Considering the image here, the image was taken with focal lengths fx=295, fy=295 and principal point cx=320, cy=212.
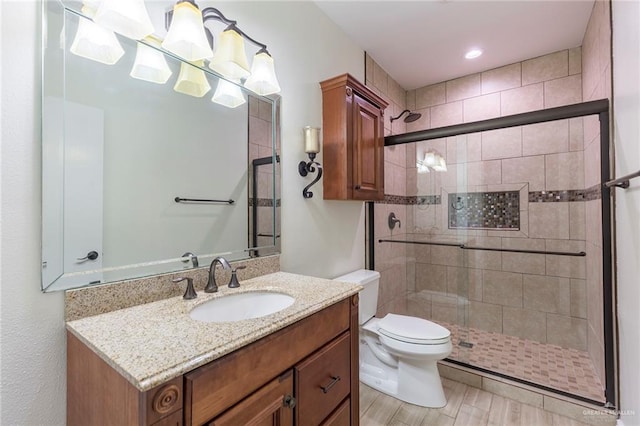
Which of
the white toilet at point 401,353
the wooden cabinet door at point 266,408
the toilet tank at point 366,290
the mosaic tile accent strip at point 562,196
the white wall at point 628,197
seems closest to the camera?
the wooden cabinet door at point 266,408

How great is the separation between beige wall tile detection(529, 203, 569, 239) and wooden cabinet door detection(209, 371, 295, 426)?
103 inches

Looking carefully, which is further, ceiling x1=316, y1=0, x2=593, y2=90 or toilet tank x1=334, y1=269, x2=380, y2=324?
toilet tank x1=334, y1=269, x2=380, y2=324

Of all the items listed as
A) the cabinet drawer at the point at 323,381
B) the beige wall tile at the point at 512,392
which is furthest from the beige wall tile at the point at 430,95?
the cabinet drawer at the point at 323,381

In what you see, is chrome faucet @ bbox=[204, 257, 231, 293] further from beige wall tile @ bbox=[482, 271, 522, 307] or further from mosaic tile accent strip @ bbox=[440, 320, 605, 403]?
beige wall tile @ bbox=[482, 271, 522, 307]

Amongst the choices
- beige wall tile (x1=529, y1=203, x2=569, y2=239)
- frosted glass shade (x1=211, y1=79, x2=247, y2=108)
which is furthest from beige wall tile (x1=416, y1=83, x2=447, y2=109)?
frosted glass shade (x1=211, y1=79, x2=247, y2=108)

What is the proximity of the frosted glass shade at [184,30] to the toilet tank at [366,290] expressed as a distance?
61.9 inches

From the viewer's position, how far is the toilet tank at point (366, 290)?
2057 millimetres

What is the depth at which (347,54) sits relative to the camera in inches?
89.7

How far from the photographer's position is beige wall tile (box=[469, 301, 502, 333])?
2.73 meters

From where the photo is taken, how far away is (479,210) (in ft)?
9.12

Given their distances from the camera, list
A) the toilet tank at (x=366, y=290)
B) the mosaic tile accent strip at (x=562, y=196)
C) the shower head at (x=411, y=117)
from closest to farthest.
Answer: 1. the toilet tank at (x=366, y=290)
2. the mosaic tile accent strip at (x=562, y=196)
3. the shower head at (x=411, y=117)

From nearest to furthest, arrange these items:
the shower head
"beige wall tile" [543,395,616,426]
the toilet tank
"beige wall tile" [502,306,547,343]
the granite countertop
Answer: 1. the granite countertop
2. "beige wall tile" [543,395,616,426]
3. the toilet tank
4. "beige wall tile" [502,306,547,343]
5. the shower head

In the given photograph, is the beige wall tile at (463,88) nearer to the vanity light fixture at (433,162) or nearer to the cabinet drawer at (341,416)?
the vanity light fixture at (433,162)

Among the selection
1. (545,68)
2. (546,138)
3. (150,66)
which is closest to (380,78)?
(545,68)
